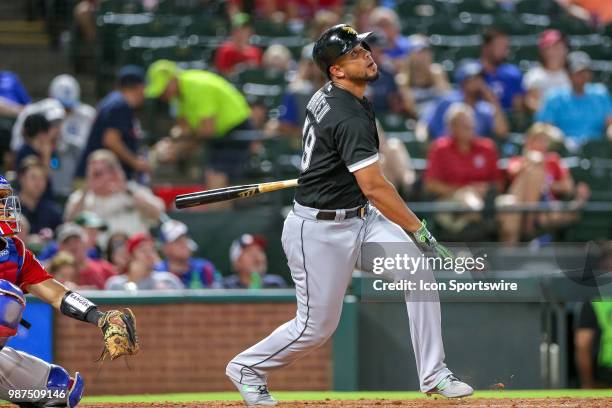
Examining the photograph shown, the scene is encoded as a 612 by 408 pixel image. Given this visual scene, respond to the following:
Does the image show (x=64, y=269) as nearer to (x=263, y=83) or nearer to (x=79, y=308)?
(x=79, y=308)

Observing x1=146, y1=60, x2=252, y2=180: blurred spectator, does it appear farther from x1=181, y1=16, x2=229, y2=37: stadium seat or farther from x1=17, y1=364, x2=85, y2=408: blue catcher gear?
x1=17, y1=364, x2=85, y2=408: blue catcher gear

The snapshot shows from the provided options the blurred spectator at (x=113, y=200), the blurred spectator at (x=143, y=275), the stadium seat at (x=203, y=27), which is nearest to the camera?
the blurred spectator at (x=143, y=275)

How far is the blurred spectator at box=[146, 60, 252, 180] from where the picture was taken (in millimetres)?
10203

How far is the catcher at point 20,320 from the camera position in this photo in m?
5.28

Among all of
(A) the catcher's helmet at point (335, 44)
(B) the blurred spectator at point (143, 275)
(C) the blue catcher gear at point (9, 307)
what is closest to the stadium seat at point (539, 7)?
(B) the blurred spectator at point (143, 275)

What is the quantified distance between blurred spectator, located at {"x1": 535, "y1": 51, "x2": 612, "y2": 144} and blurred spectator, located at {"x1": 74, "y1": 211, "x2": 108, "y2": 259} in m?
4.50

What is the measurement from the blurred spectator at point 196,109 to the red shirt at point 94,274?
189 cm

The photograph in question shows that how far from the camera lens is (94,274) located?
27.4ft

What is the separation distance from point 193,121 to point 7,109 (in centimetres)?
155

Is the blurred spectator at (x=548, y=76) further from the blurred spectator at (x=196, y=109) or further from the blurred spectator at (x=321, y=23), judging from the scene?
the blurred spectator at (x=196, y=109)

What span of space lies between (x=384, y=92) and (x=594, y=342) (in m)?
4.22

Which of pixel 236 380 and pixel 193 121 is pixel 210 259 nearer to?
pixel 193 121

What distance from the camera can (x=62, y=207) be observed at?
9359 mm

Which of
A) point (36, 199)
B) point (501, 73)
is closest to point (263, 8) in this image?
point (501, 73)
